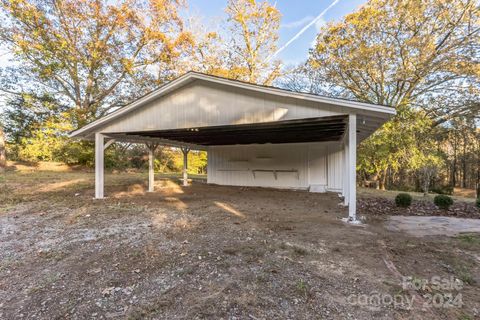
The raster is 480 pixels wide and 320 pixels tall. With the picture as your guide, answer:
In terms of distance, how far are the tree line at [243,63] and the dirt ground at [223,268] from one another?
806cm

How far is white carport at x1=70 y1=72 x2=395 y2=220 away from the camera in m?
4.94

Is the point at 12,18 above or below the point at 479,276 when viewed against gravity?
above

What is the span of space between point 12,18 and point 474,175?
3590cm

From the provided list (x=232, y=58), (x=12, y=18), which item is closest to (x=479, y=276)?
(x=232, y=58)

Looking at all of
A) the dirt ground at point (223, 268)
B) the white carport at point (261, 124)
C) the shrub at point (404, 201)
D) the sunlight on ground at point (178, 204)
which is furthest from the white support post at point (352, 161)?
the sunlight on ground at point (178, 204)

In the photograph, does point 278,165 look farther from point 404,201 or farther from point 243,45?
point 243,45

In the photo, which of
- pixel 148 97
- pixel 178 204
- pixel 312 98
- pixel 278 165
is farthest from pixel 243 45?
pixel 178 204

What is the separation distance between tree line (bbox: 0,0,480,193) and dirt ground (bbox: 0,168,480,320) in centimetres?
806

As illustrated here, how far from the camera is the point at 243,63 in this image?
16.6 meters

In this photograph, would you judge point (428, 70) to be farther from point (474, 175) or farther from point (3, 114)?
point (3, 114)

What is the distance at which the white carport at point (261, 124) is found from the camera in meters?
4.94

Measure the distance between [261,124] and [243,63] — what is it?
12446 mm

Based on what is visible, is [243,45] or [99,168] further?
[243,45]

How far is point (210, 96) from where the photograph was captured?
19.4ft
